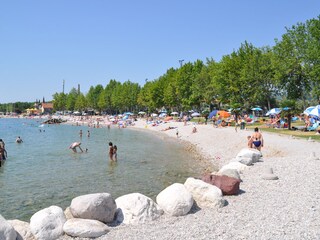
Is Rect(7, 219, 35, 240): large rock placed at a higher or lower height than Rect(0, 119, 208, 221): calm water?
higher

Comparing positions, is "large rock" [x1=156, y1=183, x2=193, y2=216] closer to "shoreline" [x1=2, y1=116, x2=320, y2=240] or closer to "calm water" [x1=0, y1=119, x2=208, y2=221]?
"shoreline" [x1=2, y1=116, x2=320, y2=240]

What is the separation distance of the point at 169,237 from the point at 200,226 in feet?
3.17

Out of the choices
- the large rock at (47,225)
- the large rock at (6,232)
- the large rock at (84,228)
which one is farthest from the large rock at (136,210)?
the large rock at (6,232)

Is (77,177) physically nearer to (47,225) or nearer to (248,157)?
(248,157)

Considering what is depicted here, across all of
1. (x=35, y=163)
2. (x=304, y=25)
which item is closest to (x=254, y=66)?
(x=304, y=25)

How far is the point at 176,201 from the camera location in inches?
354

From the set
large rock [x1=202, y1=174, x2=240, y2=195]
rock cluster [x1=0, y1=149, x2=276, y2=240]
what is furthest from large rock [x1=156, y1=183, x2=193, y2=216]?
large rock [x1=202, y1=174, x2=240, y2=195]

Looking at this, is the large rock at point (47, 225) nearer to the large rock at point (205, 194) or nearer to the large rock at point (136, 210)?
the large rock at point (136, 210)

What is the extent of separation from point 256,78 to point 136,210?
149ft

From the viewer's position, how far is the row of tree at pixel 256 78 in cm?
3902

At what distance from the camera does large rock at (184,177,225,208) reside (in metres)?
9.33

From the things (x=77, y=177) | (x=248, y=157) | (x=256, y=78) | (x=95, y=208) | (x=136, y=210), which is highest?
(x=256, y=78)

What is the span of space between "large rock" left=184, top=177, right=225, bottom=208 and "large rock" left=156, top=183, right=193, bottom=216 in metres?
0.43

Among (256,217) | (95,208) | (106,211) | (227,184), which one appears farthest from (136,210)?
(227,184)
